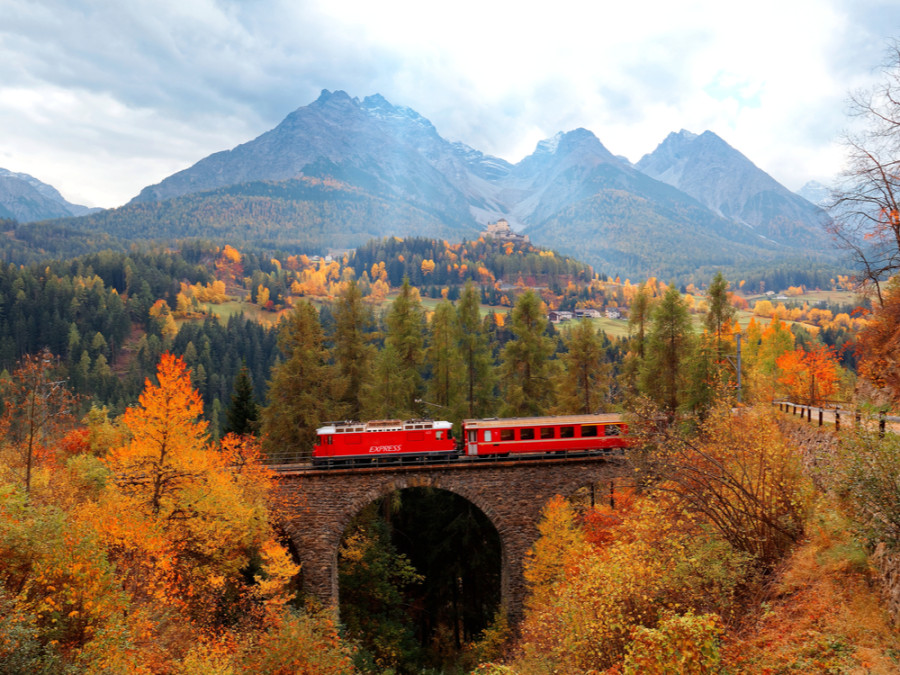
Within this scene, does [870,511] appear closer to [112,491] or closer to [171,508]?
[171,508]

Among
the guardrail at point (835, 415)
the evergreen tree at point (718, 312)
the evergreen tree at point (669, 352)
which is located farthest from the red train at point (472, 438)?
the evergreen tree at point (718, 312)

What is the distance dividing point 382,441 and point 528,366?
14.5m

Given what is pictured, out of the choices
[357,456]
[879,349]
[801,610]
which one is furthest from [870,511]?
[357,456]

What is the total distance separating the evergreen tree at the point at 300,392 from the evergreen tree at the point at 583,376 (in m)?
17.5

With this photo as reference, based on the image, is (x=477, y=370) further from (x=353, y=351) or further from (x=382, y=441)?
(x=382, y=441)

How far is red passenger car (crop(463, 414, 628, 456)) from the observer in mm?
29672

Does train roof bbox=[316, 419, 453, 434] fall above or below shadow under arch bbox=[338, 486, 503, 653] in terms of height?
above

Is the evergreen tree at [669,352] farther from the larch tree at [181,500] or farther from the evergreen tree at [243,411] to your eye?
the evergreen tree at [243,411]

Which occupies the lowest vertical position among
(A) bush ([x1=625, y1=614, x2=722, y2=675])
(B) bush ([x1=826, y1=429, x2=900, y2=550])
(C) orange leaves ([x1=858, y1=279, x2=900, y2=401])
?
(A) bush ([x1=625, y1=614, x2=722, y2=675])

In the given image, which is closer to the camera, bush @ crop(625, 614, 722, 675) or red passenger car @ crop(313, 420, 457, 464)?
bush @ crop(625, 614, 722, 675)

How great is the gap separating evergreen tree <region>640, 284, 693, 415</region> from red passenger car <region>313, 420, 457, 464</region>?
16.0m

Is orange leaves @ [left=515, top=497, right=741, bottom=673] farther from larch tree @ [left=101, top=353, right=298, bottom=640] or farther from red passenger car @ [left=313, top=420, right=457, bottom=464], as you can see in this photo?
larch tree @ [left=101, top=353, right=298, bottom=640]

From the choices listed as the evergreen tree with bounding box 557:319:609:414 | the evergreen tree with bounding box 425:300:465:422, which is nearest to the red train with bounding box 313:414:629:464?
the evergreen tree with bounding box 557:319:609:414

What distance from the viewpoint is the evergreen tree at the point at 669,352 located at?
35.0m
